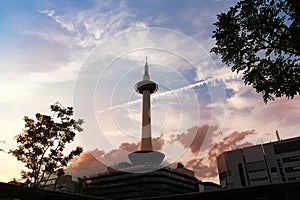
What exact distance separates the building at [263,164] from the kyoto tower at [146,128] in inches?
1089

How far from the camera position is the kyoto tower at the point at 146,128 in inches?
3767

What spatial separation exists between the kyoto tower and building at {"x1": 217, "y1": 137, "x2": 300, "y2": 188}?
2767 cm

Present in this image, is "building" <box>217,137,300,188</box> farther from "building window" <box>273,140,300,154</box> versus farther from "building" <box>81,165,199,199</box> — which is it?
"building" <box>81,165,199,199</box>

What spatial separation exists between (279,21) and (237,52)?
159 centimetres

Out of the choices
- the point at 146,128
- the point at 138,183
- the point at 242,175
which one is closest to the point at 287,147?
the point at 242,175

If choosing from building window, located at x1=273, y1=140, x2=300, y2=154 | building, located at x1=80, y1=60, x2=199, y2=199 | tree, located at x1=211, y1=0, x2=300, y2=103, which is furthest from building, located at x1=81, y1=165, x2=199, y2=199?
tree, located at x1=211, y1=0, x2=300, y2=103

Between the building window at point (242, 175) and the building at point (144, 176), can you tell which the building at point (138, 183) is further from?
the building window at point (242, 175)

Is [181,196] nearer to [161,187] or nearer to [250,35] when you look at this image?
[250,35]

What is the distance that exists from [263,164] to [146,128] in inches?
1626

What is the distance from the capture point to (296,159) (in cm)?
7588

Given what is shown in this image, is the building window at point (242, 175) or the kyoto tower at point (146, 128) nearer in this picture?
the building window at point (242, 175)

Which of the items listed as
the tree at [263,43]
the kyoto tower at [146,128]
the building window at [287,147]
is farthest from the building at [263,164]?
the tree at [263,43]

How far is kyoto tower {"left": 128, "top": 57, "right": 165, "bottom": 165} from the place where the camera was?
95688 millimetres

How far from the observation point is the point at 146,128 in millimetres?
97375
